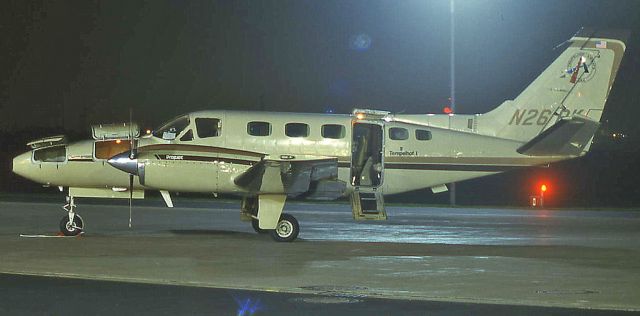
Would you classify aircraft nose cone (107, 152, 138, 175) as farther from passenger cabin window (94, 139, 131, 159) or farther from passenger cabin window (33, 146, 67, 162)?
passenger cabin window (33, 146, 67, 162)

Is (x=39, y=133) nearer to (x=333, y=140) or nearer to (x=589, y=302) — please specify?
(x=333, y=140)

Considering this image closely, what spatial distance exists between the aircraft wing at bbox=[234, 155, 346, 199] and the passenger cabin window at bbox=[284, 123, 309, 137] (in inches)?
24.2

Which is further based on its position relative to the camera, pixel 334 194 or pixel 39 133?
pixel 39 133

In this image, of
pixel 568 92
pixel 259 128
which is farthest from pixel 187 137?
pixel 568 92

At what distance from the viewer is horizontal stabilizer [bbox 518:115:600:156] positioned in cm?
2169

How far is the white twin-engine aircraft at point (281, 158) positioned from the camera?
20.7m

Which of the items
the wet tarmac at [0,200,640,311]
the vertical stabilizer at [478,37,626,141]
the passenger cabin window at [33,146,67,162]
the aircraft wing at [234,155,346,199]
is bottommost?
the wet tarmac at [0,200,640,311]

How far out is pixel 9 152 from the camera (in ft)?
180

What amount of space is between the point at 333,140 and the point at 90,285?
880 centimetres

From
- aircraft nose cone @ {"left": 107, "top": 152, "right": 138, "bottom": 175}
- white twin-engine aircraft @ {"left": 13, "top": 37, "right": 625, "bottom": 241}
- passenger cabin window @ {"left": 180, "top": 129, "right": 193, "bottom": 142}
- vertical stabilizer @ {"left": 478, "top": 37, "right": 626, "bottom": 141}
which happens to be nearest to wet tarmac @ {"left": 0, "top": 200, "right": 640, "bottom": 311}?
white twin-engine aircraft @ {"left": 13, "top": 37, "right": 625, "bottom": 241}

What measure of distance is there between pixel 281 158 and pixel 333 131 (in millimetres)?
1403

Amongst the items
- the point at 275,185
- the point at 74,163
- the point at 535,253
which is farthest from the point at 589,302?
the point at 74,163

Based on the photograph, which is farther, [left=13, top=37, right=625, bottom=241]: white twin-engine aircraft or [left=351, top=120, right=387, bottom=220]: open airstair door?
[left=351, top=120, right=387, bottom=220]: open airstair door

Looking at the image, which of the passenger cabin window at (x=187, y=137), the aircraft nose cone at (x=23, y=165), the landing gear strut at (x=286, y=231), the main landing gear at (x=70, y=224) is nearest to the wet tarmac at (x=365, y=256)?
the landing gear strut at (x=286, y=231)
